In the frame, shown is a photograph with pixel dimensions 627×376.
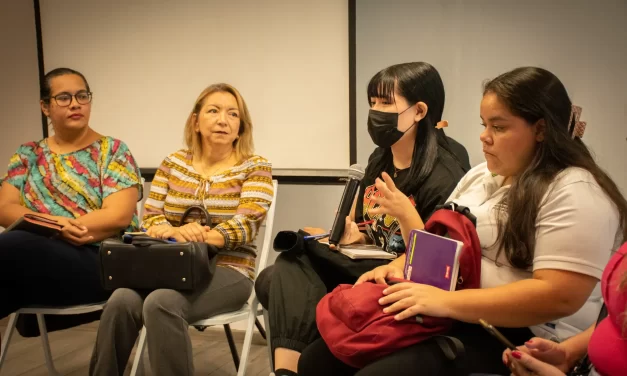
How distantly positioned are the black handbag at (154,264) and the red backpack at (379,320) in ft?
2.66

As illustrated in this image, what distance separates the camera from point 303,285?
1963 mm

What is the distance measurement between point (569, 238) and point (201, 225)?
5.32 ft

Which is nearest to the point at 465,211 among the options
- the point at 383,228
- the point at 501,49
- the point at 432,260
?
the point at 432,260

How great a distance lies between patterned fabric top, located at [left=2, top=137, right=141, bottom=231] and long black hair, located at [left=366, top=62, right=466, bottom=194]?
1.33 metres

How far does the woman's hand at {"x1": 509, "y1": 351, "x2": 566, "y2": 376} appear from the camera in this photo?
4.10ft

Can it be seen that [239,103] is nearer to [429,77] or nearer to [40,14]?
[429,77]

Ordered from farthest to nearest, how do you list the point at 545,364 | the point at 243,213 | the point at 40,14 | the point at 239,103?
1. the point at 40,14
2. the point at 239,103
3. the point at 243,213
4. the point at 545,364

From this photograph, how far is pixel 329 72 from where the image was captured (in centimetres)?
326

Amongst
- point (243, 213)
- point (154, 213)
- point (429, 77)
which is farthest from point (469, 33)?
point (154, 213)

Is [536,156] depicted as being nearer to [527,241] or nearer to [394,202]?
[527,241]

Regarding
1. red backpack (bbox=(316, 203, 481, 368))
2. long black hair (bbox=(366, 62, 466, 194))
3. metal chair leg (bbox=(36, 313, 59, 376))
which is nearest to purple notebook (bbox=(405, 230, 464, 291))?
red backpack (bbox=(316, 203, 481, 368))

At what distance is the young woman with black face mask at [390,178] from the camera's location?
196 cm

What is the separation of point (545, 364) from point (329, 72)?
2272 millimetres

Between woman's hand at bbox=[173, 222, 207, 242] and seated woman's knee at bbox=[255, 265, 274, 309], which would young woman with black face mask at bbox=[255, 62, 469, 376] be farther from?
woman's hand at bbox=[173, 222, 207, 242]
